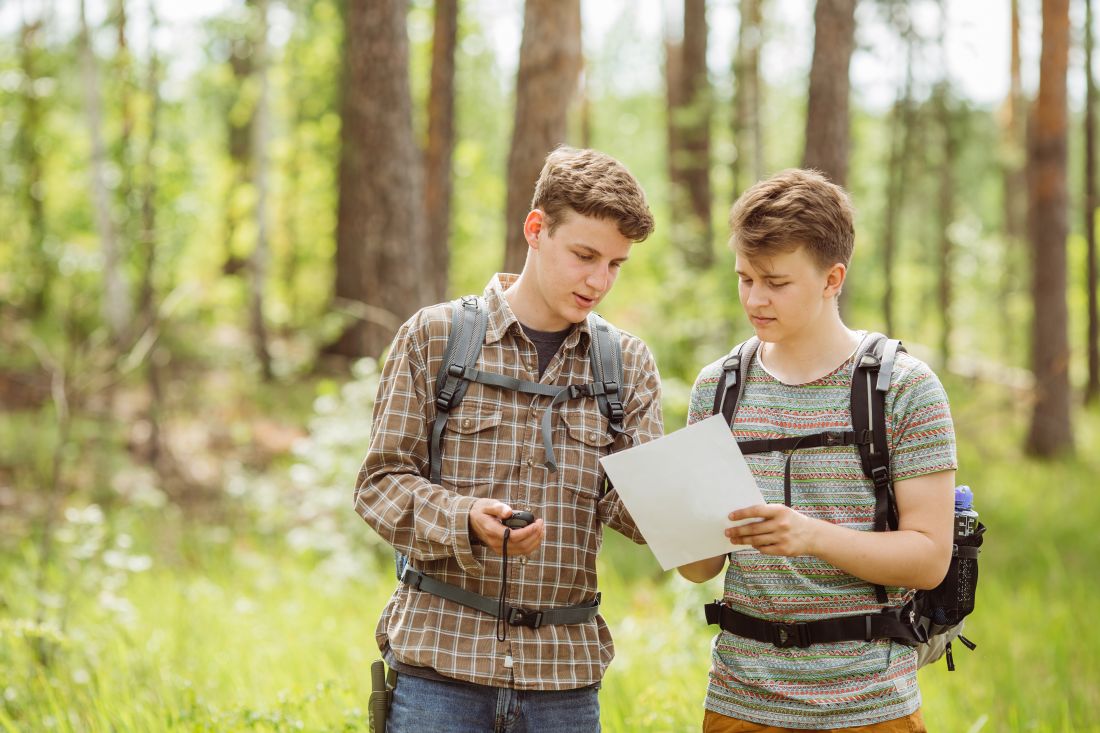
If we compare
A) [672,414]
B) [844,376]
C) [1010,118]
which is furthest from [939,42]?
[844,376]

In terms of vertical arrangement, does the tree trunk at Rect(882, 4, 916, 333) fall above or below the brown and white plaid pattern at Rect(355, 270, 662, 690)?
above

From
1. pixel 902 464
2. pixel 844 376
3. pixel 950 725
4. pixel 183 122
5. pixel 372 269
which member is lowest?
pixel 950 725

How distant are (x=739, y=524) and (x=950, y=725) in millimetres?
2622

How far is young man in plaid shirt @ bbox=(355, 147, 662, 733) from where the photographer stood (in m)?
2.37

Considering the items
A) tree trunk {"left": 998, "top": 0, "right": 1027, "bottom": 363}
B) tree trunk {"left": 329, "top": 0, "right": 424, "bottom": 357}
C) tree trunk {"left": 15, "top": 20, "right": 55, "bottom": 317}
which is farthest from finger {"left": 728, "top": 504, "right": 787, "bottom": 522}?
tree trunk {"left": 998, "top": 0, "right": 1027, "bottom": 363}

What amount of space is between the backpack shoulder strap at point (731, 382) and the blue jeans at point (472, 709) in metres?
0.82

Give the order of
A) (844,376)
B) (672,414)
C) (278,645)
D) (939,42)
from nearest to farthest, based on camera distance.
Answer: (844,376) < (278,645) < (672,414) < (939,42)

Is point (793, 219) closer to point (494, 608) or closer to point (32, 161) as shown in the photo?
point (494, 608)

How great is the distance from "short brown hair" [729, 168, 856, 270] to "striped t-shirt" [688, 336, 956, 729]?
303mm

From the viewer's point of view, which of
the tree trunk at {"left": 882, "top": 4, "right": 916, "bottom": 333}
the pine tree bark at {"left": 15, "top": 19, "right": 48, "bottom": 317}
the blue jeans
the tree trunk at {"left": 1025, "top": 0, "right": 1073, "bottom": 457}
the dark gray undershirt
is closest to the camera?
the blue jeans

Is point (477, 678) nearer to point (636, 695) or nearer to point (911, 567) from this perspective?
point (911, 567)

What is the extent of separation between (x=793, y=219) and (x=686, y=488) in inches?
26.8

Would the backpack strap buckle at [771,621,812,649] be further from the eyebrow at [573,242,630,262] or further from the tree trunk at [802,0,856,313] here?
the tree trunk at [802,0,856,313]

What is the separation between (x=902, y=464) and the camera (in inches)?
88.9
